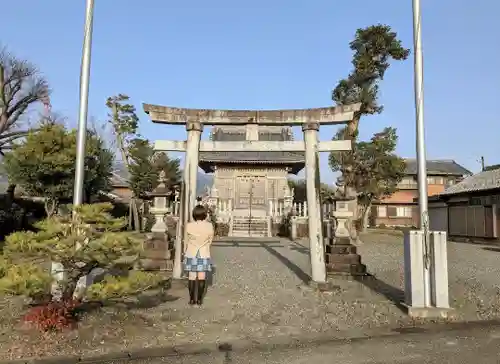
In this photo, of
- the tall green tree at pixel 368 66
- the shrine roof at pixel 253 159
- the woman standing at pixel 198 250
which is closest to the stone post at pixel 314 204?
the woman standing at pixel 198 250

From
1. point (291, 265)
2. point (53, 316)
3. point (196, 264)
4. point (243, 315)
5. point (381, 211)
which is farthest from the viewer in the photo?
point (381, 211)

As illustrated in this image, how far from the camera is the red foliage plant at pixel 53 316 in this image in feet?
17.8

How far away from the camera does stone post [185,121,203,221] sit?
32.0ft

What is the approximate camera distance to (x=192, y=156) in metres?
9.94

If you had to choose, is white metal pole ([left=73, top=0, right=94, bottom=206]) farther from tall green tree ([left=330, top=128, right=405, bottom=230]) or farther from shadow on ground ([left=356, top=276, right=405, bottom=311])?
tall green tree ([left=330, top=128, right=405, bottom=230])

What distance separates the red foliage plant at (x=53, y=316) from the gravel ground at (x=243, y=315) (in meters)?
0.13

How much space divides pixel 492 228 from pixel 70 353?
25.6m

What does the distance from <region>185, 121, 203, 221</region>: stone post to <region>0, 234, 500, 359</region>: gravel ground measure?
7.19 feet

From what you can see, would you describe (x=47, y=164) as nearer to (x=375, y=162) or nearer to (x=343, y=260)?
(x=343, y=260)

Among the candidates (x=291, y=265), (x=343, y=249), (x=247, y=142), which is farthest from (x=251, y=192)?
(x=247, y=142)

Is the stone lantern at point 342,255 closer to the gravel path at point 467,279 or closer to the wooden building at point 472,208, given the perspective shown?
the gravel path at point 467,279

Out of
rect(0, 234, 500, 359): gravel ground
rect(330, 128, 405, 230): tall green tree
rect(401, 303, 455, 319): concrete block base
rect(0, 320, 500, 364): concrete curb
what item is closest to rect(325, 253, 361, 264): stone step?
rect(0, 234, 500, 359): gravel ground

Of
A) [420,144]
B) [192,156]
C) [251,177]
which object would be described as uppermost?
[251,177]

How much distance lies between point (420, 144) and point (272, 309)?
3862 mm
